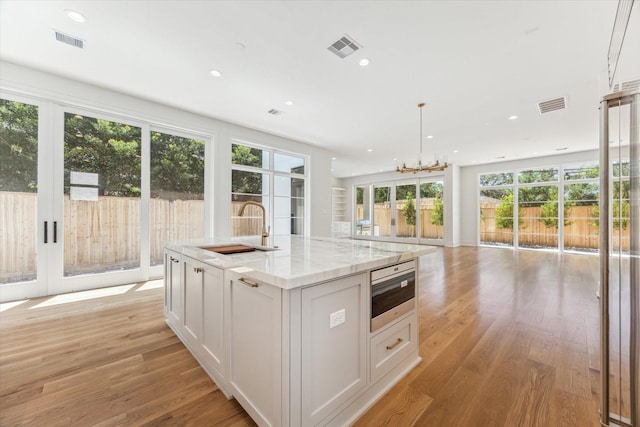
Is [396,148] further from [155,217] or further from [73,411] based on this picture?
[73,411]

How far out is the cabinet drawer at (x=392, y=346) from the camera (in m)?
1.60

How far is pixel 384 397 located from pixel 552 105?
535cm

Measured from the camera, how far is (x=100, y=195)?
407 cm

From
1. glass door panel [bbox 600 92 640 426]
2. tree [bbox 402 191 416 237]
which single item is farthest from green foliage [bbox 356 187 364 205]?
glass door panel [bbox 600 92 640 426]

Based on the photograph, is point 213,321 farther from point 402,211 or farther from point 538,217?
point 538,217

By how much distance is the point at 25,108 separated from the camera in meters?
3.51

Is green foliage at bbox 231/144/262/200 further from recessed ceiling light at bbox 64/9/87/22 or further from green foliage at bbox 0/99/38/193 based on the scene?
recessed ceiling light at bbox 64/9/87/22

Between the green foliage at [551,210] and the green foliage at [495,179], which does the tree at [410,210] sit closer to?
the green foliage at [495,179]

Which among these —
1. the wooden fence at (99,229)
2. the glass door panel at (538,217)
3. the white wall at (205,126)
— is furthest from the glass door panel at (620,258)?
the glass door panel at (538,217)

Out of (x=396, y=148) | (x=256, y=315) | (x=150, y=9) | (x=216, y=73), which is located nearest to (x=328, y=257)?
(x=256, y=315)

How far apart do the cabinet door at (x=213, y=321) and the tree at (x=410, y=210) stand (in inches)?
374

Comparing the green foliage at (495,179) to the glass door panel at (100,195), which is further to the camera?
the green foliage at (495,179)

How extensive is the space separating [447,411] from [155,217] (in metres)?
4.90

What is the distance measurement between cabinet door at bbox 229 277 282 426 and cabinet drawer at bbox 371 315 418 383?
64 centimetres
